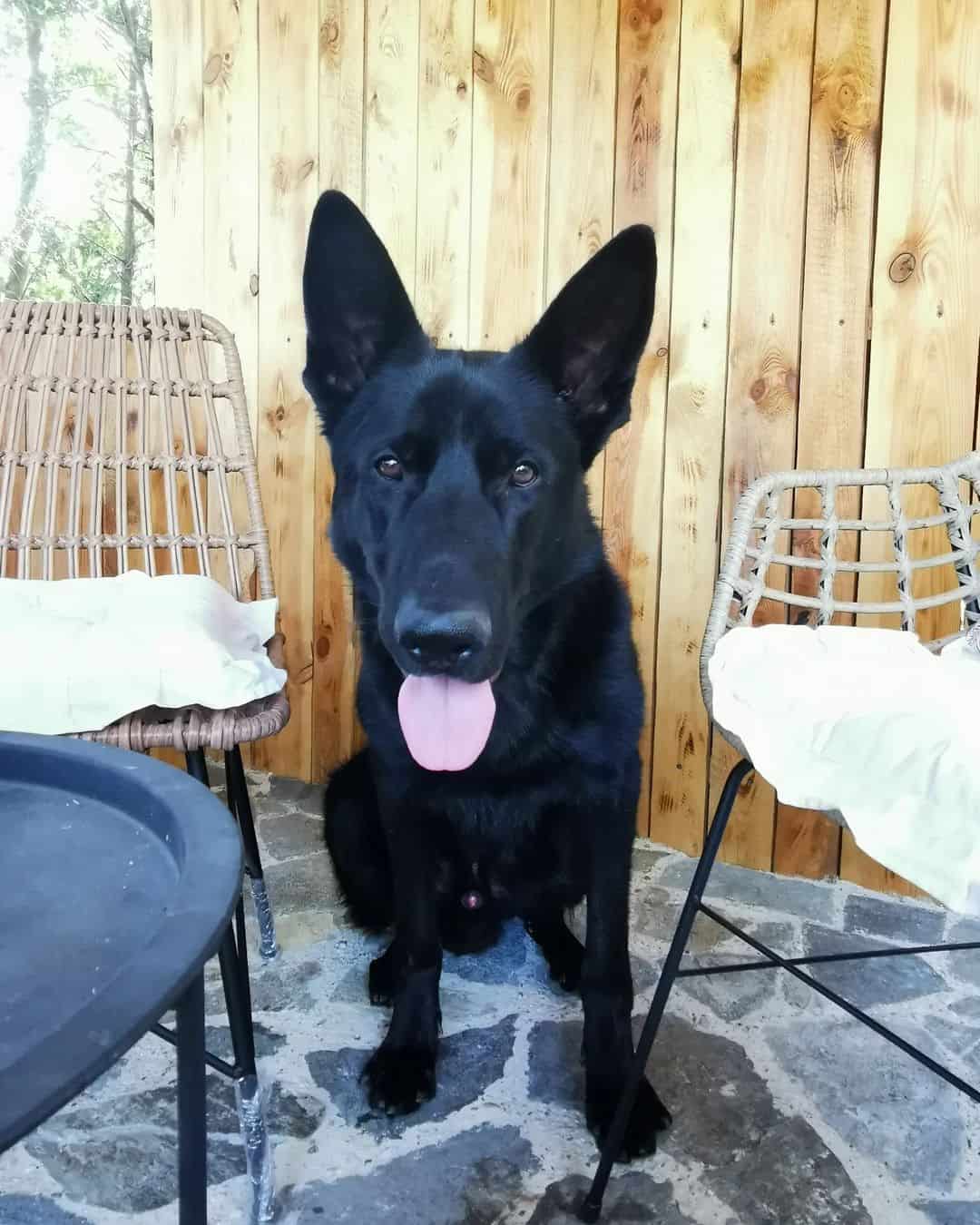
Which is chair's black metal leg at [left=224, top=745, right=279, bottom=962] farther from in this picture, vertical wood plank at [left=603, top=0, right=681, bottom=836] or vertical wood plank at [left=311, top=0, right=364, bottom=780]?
vertical wood plank at [left=603, top=0, right=681, bottom=836]

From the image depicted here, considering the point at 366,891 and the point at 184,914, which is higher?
the point at 184,914

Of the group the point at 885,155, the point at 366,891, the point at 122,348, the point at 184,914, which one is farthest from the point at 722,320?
the point at 184,914

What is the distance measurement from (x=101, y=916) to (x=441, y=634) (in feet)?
1.50

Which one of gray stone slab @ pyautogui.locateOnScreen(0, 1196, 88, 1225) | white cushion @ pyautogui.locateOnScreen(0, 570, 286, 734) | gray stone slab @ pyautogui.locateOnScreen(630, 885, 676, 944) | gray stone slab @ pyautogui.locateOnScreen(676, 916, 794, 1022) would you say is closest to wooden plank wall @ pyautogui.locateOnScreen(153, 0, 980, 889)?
gray stone slab @ pyautogui.locateOnScreen(630, 885, 676, 944)

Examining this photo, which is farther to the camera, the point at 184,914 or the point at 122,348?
Result: the point at 122,348

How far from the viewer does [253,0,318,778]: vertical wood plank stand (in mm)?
2186

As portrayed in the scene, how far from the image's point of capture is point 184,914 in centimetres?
43

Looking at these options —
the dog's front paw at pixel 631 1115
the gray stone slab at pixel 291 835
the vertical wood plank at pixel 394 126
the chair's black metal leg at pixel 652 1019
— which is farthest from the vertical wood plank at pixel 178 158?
the chair's black metal leg at pixel 652 1019

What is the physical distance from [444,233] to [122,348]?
32.5 inches

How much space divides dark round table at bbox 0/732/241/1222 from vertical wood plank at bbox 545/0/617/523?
1366 millimetres

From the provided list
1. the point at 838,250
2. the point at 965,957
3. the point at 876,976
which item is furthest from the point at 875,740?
the point at 838,250

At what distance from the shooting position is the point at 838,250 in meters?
1.71

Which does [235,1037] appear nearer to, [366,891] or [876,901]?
[366,891]

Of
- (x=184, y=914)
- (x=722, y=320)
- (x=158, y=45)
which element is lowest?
(x=184, y=914)
